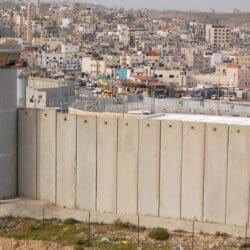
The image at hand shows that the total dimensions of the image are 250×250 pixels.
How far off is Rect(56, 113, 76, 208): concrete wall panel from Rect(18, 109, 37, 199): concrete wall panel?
80 centimetres

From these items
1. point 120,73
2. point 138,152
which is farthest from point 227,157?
point 120,73

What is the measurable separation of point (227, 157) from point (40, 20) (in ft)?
575

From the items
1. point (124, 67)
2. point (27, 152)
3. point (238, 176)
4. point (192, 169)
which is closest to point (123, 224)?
point (192, 169)

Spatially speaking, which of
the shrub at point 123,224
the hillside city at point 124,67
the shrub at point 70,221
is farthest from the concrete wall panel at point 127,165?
the hillside city at point 124,67

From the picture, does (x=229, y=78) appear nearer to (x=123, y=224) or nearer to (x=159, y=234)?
(x=123, y=224)

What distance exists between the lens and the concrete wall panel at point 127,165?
2062 centimetres

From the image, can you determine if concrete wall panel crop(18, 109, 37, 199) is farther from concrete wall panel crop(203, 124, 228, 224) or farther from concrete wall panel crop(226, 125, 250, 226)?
concrete wall panel crop(226, 125, 250, 226)

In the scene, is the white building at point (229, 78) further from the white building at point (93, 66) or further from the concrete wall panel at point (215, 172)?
the concrete wall panel at point (215, 172)

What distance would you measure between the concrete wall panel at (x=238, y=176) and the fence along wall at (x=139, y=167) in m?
0.02

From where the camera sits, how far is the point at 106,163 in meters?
21.0

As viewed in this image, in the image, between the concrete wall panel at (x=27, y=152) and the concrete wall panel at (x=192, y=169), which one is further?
the concrete wall panel at (x=27, y=152)

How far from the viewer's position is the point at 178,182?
20188mm

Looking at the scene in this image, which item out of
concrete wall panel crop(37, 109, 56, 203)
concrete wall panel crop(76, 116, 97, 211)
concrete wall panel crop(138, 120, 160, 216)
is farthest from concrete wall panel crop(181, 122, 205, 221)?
concrete wall panel crop(37, 109, 56, 203)

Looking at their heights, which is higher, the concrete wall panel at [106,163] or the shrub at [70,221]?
the concrete wall panel at [106,163]
